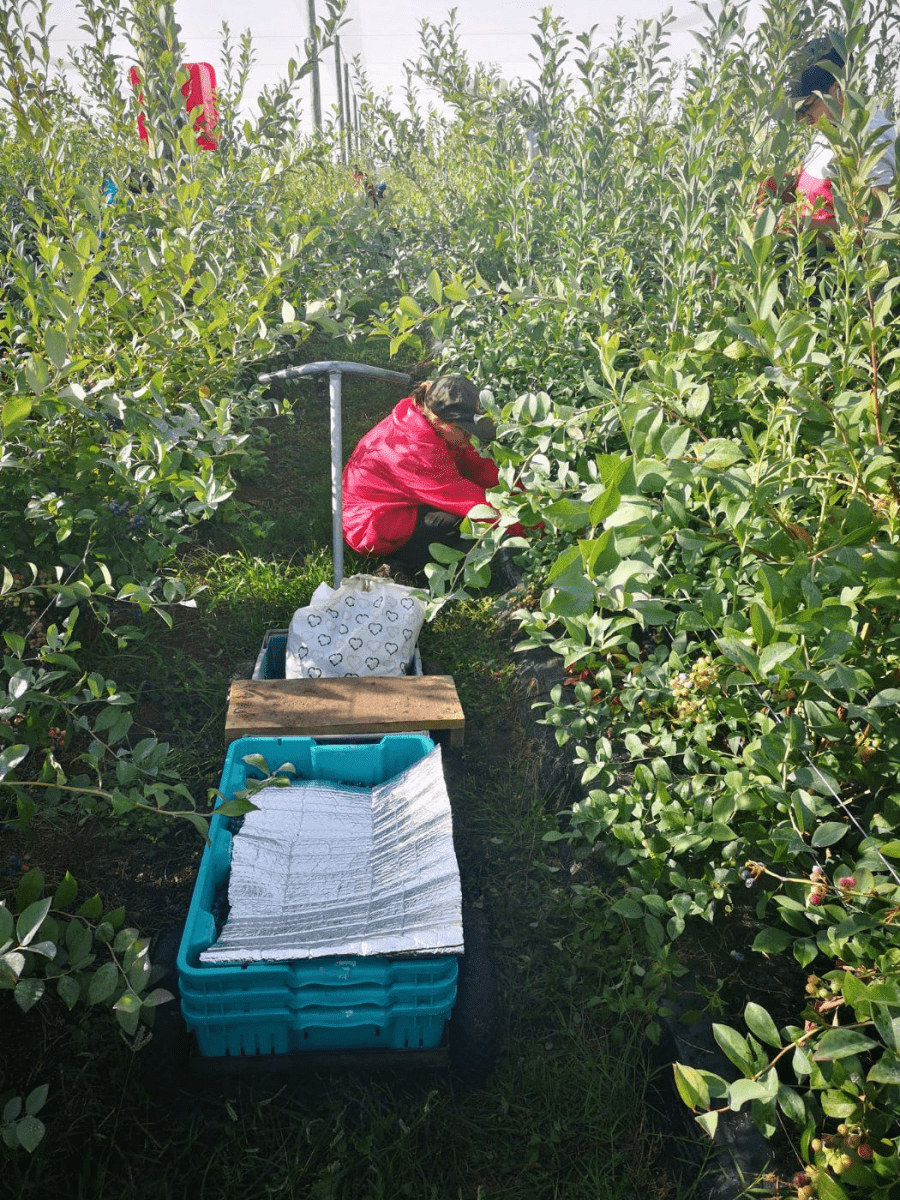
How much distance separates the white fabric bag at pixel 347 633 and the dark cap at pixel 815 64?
6.36ft

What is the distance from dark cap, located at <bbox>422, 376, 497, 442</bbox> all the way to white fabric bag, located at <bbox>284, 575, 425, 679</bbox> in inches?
38.6

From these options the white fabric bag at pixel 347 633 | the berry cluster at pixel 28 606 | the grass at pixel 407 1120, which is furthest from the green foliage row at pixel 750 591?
the berry cluster at pixel 28 606

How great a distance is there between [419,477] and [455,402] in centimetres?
36

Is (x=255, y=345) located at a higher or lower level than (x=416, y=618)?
higher

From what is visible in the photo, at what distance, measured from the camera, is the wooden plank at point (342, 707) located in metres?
2.59

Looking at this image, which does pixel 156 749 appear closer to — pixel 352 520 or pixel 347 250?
pixel 352 520

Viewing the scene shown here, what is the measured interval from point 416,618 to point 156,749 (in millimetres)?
1522

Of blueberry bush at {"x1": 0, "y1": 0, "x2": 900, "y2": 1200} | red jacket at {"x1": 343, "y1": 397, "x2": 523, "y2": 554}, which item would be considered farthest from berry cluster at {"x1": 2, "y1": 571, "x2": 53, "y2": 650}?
red jacket at {"x1": 343, "y1": 397, "x2": 523, "y2": 554}

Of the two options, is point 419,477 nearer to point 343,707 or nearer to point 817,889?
point 343,707

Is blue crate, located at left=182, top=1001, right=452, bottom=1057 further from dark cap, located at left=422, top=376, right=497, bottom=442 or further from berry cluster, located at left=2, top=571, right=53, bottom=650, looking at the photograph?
dark cap, located at left=422, top=376, right=497, bottom=442

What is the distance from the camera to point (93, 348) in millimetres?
2150

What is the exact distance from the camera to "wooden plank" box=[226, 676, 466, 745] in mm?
2590

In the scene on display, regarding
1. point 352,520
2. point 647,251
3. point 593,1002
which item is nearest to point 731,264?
point 647,251

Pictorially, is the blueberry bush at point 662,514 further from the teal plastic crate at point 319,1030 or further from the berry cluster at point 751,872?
the teal plastic crate at point 319,1030
